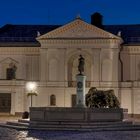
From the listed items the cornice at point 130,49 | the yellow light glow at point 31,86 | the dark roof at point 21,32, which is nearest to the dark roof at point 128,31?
the cornice at point 130,49

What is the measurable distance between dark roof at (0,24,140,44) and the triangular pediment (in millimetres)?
4180

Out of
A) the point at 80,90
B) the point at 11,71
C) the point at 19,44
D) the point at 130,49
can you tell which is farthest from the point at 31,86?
the point at 80,90

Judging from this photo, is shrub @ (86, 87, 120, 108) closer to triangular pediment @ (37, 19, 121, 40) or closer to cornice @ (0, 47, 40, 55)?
triangular pediment @ (37, 19, 121, 40)

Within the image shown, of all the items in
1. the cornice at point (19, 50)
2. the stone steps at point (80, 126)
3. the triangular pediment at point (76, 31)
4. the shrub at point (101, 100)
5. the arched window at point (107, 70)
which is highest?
the triangular pediment at point (76, 31)

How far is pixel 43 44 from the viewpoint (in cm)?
5891

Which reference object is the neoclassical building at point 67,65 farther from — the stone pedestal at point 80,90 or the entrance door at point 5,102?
the stone pedestal at point 80,90

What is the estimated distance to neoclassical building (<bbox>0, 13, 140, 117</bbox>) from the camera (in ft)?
191

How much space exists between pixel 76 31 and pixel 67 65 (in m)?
3.81

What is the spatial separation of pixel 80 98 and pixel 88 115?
11.7 feet

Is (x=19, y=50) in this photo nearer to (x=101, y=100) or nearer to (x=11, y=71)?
(x=11, y=71)

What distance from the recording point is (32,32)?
214 feet

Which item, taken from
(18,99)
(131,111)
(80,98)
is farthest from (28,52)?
(80,98)

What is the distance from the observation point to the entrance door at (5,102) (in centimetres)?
6028

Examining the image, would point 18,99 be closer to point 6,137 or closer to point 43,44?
point 43,44
